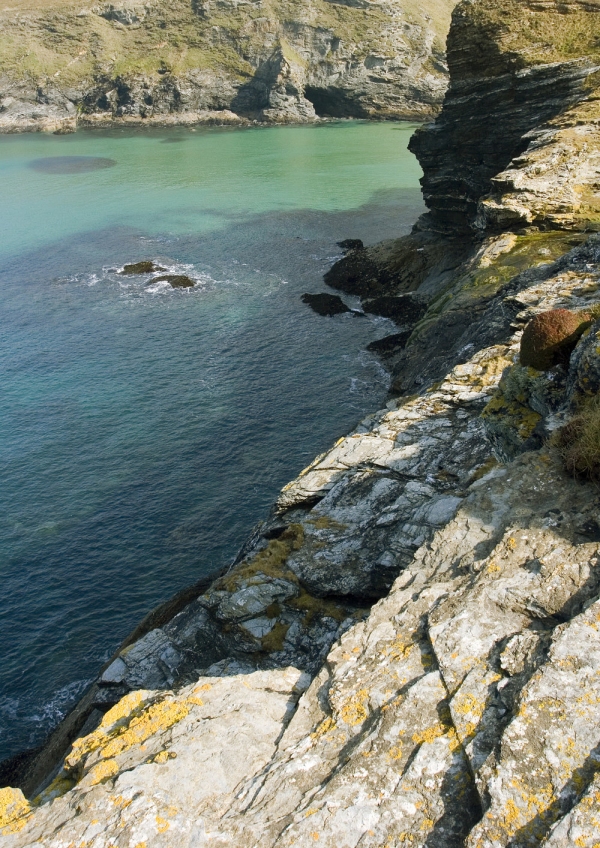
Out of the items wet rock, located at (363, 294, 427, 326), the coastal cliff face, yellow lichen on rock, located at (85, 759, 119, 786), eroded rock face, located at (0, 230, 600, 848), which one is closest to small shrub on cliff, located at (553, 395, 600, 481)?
eroded rock face, located at (0, 230, 600, 848)

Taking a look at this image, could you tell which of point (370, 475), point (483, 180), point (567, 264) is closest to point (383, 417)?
point (370, 475)

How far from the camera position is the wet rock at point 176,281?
58.6m

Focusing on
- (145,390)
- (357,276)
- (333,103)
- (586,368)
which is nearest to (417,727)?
(586,368)

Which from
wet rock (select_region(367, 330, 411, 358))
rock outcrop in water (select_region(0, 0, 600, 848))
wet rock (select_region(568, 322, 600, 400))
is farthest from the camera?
wet rock (select_region(367, 330, 411, 358))

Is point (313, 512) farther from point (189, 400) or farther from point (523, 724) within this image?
point (189, 400)

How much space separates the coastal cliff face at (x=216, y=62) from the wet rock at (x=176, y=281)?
4274 inches

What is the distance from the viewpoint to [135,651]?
19641 millimetres

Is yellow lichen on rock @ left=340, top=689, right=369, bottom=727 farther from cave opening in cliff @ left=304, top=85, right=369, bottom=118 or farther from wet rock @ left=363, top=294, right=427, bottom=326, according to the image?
cave opening in cliff @ left=304, top=85, right=369, bottom=118

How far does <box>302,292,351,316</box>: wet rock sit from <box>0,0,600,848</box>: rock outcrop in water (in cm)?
3174

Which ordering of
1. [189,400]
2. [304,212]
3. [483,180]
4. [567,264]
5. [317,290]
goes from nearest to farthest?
[567,264] → [189,400] → [483,180] → [317,290] → [304,212]

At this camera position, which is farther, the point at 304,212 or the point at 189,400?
the point at 304,212

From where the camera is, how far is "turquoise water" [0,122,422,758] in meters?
27.4

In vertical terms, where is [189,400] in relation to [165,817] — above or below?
below

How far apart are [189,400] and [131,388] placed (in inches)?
175
